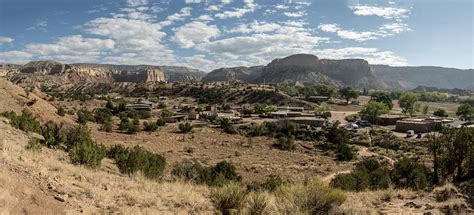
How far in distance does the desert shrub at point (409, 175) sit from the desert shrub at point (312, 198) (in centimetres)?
815

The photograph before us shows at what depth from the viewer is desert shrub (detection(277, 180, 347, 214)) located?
354 inches

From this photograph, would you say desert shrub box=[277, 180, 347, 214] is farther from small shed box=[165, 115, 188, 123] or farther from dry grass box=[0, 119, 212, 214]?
small shed box=[165, 115, 188, 123]

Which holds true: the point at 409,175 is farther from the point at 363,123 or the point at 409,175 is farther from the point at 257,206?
the point at 363,123

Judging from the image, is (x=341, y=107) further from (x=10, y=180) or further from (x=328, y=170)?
(x=10, y=180)

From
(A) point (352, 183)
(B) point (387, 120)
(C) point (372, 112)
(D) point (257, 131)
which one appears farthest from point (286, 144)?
(C) point (372, 112)

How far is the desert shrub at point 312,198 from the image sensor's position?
29.5ft

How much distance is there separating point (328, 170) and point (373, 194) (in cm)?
1975

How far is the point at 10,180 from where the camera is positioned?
7855 mm

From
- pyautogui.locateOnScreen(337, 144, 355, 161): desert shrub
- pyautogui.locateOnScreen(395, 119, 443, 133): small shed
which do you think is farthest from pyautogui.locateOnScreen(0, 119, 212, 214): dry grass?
pyautogui.locateOnScreen(395, 119, 443, 133): small shed

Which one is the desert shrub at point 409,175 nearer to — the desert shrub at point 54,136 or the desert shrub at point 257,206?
the desert shrub at point 257,206

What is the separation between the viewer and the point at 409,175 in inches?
762

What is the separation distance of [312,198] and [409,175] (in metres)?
12.3

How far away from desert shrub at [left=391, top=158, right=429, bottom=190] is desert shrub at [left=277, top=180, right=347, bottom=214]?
8153mm

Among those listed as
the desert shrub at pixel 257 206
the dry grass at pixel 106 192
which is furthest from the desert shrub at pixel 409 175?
the dry grass at pixel 106 192
